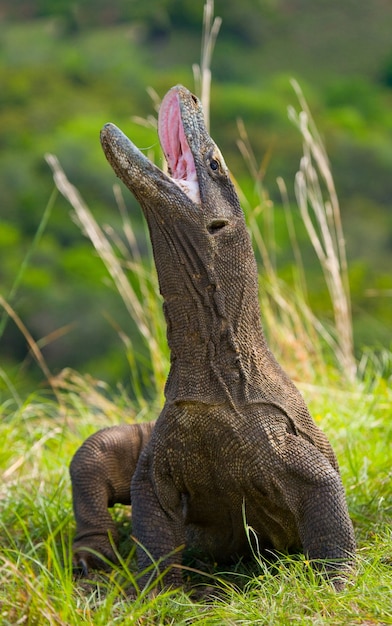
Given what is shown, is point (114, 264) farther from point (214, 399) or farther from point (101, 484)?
point (214, 399)

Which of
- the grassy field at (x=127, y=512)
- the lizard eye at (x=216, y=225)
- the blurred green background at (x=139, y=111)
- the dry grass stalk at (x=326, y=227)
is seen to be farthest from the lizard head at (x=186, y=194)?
the blurred green background at (x=139, y=111)

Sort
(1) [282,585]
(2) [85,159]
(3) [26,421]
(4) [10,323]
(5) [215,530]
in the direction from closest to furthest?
(1) [282,585] < (5) [215,530] < (3) [26,421] < (4) [10,323] < (2) [85,159]

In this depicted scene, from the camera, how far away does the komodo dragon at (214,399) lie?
3.76m

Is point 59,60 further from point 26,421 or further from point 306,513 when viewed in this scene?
point 306,513

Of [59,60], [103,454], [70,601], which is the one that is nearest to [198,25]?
[59,60]

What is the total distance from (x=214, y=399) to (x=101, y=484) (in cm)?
97

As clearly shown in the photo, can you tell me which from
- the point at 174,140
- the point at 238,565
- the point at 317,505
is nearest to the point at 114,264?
the point at 174,140

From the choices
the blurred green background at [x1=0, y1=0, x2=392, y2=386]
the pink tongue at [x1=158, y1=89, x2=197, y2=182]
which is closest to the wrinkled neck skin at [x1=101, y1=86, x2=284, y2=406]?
the pink tongue at [x1=158, y1=89, x2=197, y2=182]

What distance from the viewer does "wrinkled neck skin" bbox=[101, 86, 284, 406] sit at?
148 inches

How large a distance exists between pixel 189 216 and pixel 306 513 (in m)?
1.13

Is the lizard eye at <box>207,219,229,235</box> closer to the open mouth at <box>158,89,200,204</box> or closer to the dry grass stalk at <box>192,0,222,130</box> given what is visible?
the open mouth at <box>158,89,200,204</box>

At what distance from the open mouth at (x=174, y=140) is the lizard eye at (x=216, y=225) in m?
0.22

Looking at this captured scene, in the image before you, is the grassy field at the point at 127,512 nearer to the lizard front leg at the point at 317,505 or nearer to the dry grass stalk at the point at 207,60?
the lizard front leg at the point at 317,505

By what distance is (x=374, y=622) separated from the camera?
3.25m
